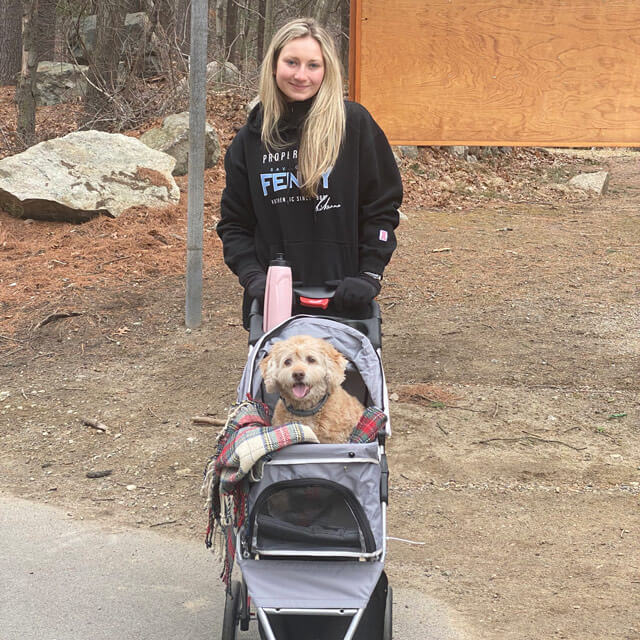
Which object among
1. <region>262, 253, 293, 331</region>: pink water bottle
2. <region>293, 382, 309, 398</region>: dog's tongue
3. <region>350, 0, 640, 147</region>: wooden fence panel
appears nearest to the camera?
<region>293, 382, 309, 398</region>: dog's tongue

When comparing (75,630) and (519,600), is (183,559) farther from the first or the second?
(519,600)

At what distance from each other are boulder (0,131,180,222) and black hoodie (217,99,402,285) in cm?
644

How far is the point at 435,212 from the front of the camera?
11.4 meters

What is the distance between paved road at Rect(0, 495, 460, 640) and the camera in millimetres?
3662

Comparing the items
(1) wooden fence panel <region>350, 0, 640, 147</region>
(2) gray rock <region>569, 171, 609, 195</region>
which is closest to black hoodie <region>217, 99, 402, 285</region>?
(1) wooden fence panel <region>350, 0, 640, 147</region>

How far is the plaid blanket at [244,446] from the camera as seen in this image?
2.71 metres

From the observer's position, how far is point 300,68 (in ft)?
11.8

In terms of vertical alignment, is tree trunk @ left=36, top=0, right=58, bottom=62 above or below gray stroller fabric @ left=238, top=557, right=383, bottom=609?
above

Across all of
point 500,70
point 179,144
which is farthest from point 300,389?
point 179,144

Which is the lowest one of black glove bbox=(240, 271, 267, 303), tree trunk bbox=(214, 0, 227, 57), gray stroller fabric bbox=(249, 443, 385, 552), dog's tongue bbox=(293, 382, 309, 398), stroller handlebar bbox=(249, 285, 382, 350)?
gray stroller fabric bbox=(249, 443, 385, 552)

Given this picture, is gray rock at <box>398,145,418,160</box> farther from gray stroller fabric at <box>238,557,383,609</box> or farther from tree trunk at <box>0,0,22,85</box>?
gray stroller fabric at <box>238,557,383,609</box>

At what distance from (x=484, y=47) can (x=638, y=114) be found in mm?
1255

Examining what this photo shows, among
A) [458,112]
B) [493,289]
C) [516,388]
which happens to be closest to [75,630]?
[516,388]

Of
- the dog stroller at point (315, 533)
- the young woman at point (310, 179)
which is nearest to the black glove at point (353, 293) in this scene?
the young woman at point (310, 179)
